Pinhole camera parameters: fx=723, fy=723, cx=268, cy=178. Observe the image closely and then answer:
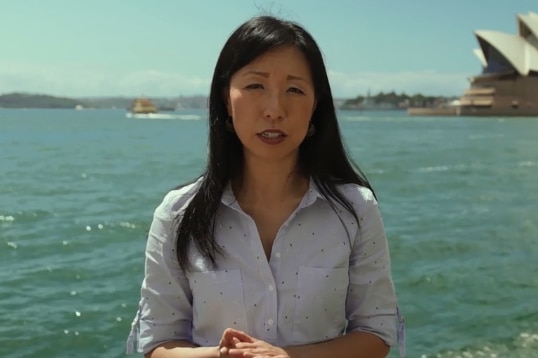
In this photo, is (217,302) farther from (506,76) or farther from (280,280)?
(506,76)

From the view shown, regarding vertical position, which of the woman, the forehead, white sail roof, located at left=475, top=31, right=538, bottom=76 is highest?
white sail roof, located at left=475, top=31, right=538, bottom=76

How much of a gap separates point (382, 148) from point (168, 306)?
20469 mm

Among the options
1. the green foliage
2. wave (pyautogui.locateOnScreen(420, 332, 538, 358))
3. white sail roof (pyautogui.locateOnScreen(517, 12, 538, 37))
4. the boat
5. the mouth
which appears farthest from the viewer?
the green foliage

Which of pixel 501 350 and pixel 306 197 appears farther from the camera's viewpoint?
pixel 501 350

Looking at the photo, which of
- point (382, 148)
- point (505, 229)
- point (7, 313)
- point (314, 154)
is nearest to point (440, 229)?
point (505, 229)

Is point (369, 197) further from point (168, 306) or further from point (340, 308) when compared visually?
point (168, 306)

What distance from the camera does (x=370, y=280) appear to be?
4.74ft

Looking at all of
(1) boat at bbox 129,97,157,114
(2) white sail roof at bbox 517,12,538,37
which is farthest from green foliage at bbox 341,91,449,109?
(2) white sail roof at bbox 517,12,538,37

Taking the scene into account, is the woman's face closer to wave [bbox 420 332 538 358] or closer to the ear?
the ear

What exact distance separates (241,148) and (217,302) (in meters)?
0.33

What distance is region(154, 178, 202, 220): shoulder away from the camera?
145cm

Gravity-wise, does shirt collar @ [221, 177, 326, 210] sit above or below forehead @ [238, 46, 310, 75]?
below

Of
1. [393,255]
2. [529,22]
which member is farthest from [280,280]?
[529,22]

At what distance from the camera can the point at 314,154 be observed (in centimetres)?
152
